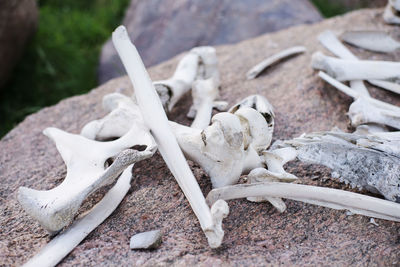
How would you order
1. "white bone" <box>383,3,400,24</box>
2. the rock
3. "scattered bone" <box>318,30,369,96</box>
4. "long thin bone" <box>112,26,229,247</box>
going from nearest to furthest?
"long thin bone" <box>112,26,229,247</box> < "scattered bone" <box>318,30,369,96</box> < "white bone" <box>383,3,400,24</box> < the rock

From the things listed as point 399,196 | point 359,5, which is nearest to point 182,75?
point 399,196

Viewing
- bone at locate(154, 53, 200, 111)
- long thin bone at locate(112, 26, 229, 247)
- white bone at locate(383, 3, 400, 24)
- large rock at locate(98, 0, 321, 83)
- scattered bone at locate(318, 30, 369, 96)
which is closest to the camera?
long thin bone at locate(112, 26, 229, 247)

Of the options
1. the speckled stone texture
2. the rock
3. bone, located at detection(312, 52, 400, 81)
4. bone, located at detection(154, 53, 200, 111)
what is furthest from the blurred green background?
bone, located at detection(312, 52, 400, 81)

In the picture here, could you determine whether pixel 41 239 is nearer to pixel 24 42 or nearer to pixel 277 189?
pixel 277 189

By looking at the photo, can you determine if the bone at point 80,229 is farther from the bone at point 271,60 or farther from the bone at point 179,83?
the bone at point 271,60

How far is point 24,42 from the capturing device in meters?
2.91

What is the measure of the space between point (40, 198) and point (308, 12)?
7.83 ft

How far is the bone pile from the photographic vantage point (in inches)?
47.1

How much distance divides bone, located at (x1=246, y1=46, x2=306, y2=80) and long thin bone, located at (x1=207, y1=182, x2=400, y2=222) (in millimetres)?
933

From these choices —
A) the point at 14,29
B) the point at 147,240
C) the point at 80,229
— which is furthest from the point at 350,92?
the point at 14,29

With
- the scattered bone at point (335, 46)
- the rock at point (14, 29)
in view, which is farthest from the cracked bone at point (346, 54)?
the rock at point (14, 29)

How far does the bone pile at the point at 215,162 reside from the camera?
3.93 feet

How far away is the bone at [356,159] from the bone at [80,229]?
0.52 m

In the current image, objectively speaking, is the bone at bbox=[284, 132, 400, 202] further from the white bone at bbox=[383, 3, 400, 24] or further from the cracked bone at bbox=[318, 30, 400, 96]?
the white bone at bbox=[383, 3, 400, 24]
